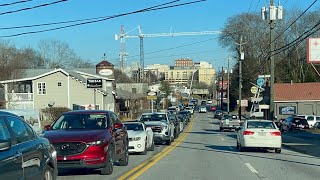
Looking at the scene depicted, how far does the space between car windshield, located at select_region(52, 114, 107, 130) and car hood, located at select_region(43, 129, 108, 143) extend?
652 millimetres

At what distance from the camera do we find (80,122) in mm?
14641

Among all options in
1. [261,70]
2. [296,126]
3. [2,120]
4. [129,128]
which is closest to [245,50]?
[261,70]

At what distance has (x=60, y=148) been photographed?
1298 cm

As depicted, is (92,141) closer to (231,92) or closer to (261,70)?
(261,70)

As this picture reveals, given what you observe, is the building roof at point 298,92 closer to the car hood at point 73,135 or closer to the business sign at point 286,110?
the business sign at point 286,110

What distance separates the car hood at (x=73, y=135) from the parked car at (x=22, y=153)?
2.93 metres

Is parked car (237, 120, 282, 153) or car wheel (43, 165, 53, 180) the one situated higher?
car wheel (43, 165, 53, 180)

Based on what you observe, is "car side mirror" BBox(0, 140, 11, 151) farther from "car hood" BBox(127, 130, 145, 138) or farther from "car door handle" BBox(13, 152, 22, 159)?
"car hood" BBox(127, 130, 145, 138)

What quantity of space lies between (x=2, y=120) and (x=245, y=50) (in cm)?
7939

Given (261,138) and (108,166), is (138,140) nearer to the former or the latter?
(261,138)

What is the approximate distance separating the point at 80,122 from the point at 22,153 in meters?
6.27

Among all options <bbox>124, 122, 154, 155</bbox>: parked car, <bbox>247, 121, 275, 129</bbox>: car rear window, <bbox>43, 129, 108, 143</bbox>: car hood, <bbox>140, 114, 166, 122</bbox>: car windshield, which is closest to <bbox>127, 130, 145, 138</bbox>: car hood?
<bbox>124, 122, 154, 155</bbox>: parked car

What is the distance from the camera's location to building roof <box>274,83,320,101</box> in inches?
2655

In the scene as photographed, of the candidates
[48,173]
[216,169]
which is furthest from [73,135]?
[216,169]
